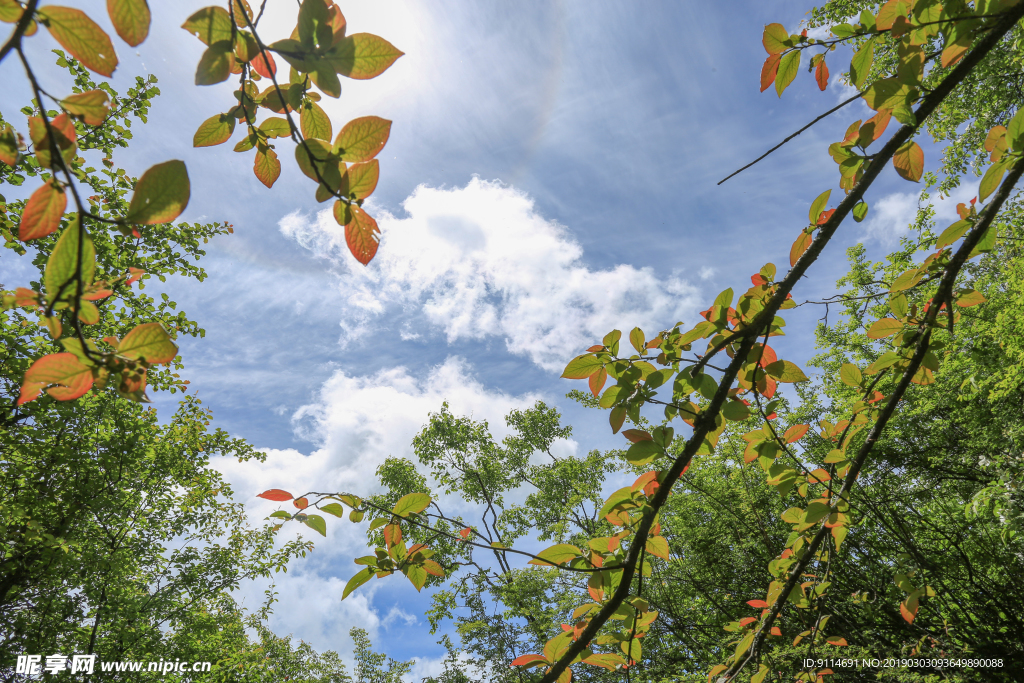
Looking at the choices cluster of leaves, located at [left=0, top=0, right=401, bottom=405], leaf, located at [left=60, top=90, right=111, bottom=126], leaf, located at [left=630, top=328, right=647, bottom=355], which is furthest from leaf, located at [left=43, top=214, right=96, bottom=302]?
leaf, located at [left=630, top=328, right=647, bottom=355]

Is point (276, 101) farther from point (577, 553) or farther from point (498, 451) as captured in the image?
point (498, 451)

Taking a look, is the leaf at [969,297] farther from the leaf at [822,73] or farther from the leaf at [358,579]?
the leaf at [358,579]

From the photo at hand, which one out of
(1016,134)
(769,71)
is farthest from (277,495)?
(1016,134)

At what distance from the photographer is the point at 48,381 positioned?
442 millimetres

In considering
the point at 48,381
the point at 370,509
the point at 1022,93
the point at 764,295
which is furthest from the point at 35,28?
the point at 1022,93

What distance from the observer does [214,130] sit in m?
0.58

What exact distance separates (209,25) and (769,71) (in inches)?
38.2

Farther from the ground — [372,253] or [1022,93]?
[1022,93]

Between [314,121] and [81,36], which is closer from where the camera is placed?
[81,36]

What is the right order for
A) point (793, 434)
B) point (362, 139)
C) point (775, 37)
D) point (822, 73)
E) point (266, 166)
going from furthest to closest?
point (793, 434), point (822, 73), point (775, 37), point (266, 166), point (362, 139)

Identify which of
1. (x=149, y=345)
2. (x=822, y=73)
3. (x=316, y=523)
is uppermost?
(x=822, y=73)

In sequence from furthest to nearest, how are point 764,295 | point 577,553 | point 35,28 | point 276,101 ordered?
point 764,295
point 577,553
point 276,101
point 35,28

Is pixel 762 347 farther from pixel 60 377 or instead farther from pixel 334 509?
pixel 60 377

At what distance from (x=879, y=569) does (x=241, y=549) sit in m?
8.91
